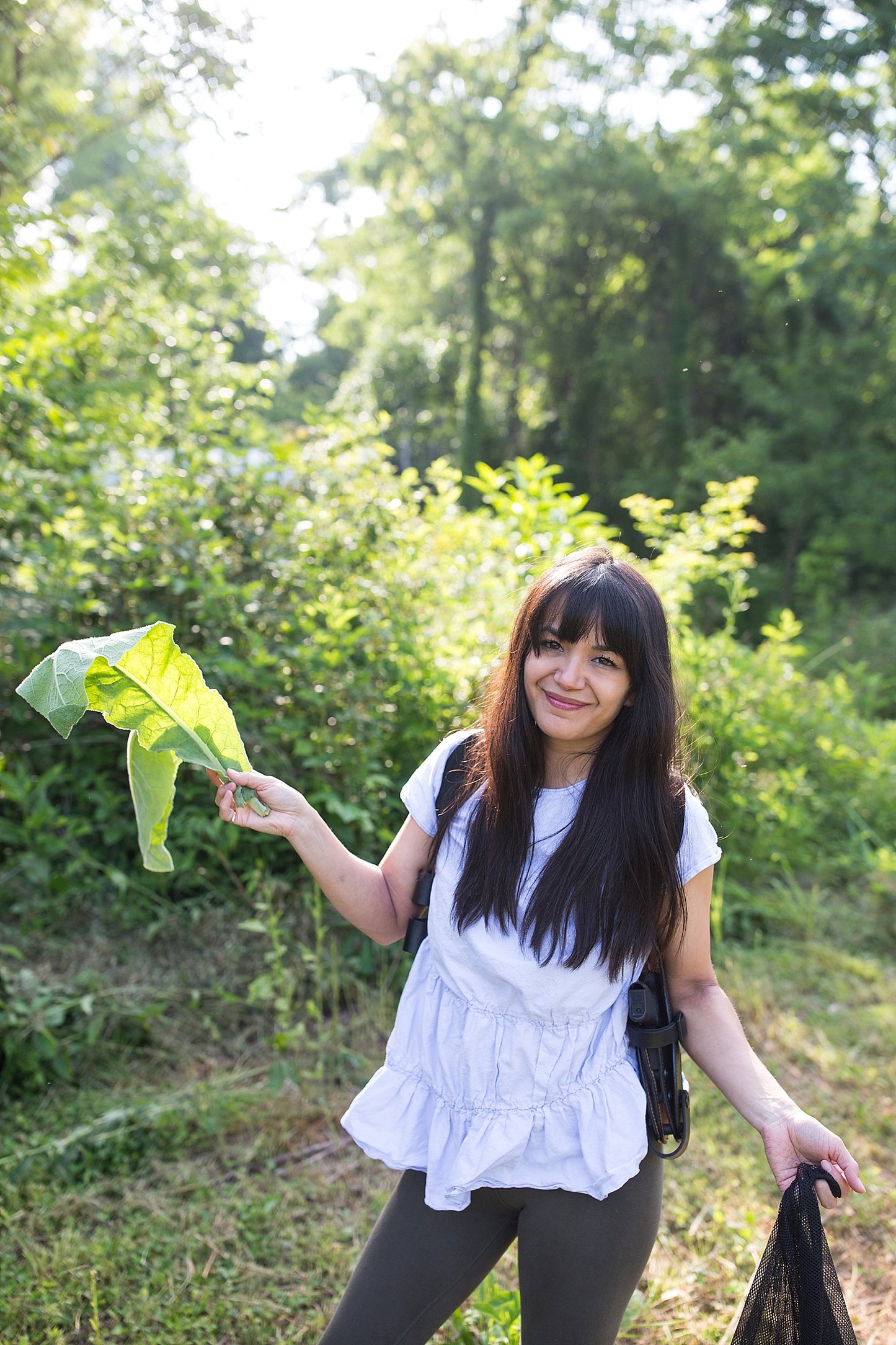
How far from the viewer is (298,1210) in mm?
2611

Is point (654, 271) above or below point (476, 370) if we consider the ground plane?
above

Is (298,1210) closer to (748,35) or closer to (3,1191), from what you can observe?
(3,1191)

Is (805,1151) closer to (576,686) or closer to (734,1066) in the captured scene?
(734,1066)

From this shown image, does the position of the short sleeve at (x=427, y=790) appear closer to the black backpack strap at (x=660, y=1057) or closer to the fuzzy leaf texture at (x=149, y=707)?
the fuzzy leaf texture at (x=149, y=707)

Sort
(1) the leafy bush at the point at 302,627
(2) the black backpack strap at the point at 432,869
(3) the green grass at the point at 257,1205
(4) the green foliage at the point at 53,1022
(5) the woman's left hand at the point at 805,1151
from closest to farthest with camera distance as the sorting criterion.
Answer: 1. (5) the woman's left hand at the point at 805,1151
2. (2) the black backpack strap at the point at 432,869
3. (3) the green grass at the point at 257,1205
4. (4) the green foliage at the point at 53,1022
5. (1) the leafy bush at the point at 302,627

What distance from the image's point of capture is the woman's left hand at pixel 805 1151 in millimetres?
1379

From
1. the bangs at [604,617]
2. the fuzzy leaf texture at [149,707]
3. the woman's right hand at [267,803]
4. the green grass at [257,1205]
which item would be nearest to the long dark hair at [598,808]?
the bangs at [604,617]

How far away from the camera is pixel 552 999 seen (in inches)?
59.6

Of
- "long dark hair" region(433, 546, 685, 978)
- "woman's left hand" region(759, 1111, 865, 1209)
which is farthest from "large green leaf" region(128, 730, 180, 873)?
"woman's left hand" region(759, 1111, 865, 1209)

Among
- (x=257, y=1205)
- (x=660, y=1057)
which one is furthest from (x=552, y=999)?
(x=257, y=1205)

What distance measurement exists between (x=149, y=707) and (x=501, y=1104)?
0.89 m

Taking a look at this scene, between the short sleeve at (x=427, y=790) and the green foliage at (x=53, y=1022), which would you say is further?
the green foliage at (x=53, y=1022)

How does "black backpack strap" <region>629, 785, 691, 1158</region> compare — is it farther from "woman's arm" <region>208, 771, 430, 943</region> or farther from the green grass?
the green grass

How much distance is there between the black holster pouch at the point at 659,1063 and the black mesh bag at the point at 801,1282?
0.66ft
